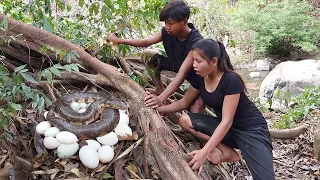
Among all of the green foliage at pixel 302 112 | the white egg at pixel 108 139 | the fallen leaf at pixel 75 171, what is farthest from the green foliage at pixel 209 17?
the fallen leaf at pixel 75 171

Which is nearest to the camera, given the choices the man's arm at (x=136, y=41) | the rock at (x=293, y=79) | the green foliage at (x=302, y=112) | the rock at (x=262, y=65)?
the man's arm at (x=136, y=41)

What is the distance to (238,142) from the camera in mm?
3115

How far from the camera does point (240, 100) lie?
3.06m

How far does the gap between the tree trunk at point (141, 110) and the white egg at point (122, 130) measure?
0.13 metres

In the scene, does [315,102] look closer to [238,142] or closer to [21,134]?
[238,142]

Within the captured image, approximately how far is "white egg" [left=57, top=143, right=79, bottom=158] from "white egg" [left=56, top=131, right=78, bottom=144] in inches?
1.3

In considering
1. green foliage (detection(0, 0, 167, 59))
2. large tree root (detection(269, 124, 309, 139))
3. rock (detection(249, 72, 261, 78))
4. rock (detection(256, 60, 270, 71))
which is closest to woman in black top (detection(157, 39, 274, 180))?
green foliage (detection(0, 0, 167, 59))

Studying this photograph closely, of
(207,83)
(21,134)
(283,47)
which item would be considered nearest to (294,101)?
(207,83)

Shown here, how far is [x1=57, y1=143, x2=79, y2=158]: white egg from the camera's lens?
2750 millimetres

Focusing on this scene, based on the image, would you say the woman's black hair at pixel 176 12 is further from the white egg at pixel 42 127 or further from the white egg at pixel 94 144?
the white egg at pixel 42 127

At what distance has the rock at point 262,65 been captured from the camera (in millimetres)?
14086

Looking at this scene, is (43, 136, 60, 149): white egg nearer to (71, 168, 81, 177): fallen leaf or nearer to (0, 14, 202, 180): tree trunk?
(71, 168, 81, 177): fallen leaf

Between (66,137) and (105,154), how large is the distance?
31cm

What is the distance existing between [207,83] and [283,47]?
12.7m
